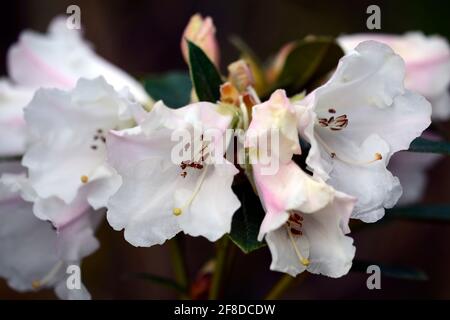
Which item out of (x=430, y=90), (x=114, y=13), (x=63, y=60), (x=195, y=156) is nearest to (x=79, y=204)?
(x=195, y=156)

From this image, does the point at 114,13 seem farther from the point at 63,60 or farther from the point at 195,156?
the point at 195,156

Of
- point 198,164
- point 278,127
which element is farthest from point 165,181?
point 278,127

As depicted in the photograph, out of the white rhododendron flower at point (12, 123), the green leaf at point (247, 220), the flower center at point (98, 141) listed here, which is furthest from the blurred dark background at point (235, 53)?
the green leaf at point (247, 220)

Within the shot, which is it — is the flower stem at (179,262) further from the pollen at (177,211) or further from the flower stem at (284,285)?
the pollen at (177,211)

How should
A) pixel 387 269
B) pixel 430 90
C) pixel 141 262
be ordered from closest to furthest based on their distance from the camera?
pixel 387 269 → pixel 430 90 → pixel 141 262

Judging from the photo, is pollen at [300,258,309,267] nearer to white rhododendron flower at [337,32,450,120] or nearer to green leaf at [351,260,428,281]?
green leaf at [351,260,428,281]
